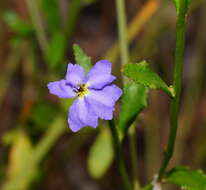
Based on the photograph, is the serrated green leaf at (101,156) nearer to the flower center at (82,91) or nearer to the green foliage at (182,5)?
the flower center at (82,91)

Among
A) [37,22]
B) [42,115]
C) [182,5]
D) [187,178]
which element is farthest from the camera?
[42,115]

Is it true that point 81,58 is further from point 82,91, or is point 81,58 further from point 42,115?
point 42,115

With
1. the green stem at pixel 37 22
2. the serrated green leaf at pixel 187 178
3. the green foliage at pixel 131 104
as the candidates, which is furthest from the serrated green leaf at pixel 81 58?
the green stem at pixel 37 22

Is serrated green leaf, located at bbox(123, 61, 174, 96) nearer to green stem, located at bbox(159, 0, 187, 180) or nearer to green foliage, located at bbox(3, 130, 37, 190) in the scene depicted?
green stem, located at bbox(159, 0, 187, 180)

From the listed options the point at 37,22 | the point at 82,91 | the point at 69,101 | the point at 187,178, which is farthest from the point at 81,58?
the point at 37,22

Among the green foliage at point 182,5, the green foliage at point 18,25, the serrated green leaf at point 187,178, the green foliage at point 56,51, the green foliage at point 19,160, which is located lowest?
the green foliage at point 19,160

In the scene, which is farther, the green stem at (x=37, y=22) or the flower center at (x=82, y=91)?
the green stem at (x=37, y=22)
